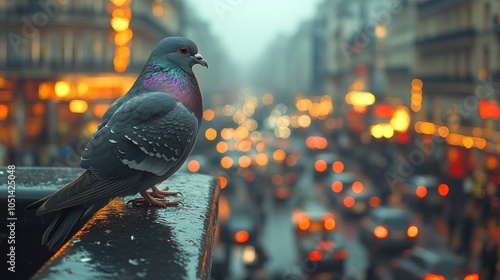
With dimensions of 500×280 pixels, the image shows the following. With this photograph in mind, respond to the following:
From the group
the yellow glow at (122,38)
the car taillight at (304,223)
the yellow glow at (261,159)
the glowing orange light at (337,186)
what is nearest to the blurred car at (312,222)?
the car taillight at (304,223)

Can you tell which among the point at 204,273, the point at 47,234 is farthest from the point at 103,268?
the point at 47,234

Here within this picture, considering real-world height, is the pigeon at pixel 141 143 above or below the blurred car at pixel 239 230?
above

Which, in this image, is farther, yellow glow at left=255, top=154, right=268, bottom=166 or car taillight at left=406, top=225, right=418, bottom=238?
yellow glow at left=255, top=154, right=268, bottom=166

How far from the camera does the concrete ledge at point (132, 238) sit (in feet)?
7.91

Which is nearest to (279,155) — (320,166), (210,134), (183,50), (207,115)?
(320,166)

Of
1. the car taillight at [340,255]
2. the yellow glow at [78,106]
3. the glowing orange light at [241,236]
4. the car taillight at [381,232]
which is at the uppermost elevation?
the yellow glow at [78,106]

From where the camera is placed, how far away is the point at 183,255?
266 centimetres

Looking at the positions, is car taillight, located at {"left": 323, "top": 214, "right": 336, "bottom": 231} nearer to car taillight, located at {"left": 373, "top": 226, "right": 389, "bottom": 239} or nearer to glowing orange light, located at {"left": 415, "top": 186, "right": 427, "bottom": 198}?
car taillight, located at {"left": 373, "top": 226, "right": 389, "bottom": 239}

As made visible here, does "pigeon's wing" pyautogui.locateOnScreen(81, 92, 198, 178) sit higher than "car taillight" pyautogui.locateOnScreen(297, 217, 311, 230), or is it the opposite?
"pigeon's wing" pyautogui.locateOnScreen(81, 92, 198, 178)

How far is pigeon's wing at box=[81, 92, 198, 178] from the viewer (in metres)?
3.52

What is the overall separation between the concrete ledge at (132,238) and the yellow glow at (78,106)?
3515 centimetres

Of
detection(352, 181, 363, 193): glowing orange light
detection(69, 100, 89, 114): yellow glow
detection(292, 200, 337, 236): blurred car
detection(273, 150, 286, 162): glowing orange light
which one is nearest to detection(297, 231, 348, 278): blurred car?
detection(292, 200, 337, 236): blurred car

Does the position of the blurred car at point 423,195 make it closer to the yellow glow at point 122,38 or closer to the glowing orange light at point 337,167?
the glowing orange light at point 337,167

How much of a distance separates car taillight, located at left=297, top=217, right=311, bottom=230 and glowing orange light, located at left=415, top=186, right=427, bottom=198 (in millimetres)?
8928
